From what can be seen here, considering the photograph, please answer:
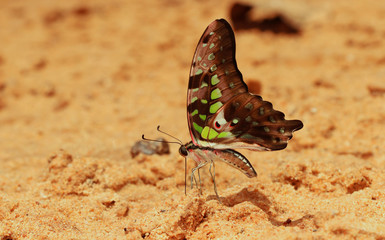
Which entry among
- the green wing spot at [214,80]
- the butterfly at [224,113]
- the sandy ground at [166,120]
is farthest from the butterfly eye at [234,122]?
the sandy ground at [166,120]

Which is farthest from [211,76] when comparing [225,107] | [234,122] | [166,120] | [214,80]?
[166,120]

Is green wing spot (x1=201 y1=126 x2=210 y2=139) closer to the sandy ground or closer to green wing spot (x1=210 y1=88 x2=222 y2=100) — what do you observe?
green wing spot (x1=210 y1=88 x2=222 y2=100)

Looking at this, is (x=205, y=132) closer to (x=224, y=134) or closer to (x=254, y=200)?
(x=224, y=134)

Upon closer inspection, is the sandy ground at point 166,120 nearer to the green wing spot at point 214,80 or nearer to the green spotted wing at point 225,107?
the green spotted wing at point 225,107

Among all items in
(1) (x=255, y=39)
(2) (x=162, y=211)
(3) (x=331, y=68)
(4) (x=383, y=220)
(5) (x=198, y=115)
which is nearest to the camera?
(4) (x=383, y=220)

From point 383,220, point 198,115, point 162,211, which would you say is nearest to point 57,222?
point 162,211

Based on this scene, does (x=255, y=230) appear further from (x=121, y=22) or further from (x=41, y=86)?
(x=121, y=22)
